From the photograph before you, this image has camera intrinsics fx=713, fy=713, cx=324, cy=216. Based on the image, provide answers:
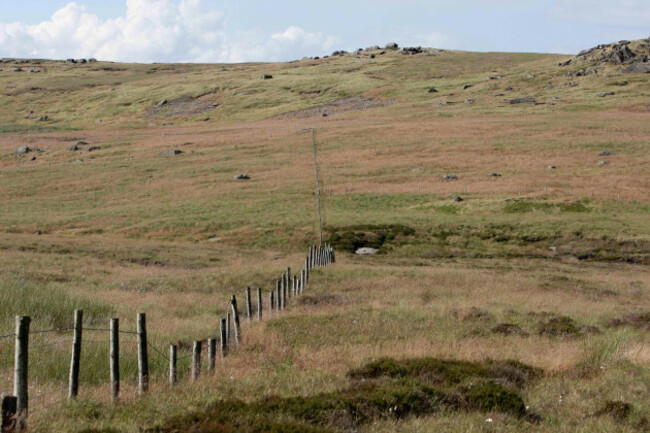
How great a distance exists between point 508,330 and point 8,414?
48.0ft

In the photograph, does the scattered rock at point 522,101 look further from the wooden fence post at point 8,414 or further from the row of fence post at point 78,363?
the wooden fence post at point 8,414

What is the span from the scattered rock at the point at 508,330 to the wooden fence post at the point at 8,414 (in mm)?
14091

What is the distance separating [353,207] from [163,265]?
27.5 m

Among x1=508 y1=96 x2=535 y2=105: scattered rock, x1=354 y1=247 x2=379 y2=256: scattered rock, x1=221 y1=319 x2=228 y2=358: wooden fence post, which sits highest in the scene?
x1=508 y1=96 x2=535 y2=105: scattered rock

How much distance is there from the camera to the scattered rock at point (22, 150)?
336 ft

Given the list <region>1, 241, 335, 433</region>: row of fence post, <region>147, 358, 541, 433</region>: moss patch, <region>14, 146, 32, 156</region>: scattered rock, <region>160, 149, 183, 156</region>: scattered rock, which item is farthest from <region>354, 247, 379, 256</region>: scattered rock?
<region>14, 146, 32, 156</region>: scattered rock

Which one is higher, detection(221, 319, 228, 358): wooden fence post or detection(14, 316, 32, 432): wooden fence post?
detection(14, 316, 32, 432): wooden fence post

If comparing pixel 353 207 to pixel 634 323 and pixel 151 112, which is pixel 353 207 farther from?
pixel 151 112

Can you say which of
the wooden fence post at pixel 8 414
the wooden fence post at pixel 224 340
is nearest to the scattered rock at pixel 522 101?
the wooden fence post at pixel 224 340

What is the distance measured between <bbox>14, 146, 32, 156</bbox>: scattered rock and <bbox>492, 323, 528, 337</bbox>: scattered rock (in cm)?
9589

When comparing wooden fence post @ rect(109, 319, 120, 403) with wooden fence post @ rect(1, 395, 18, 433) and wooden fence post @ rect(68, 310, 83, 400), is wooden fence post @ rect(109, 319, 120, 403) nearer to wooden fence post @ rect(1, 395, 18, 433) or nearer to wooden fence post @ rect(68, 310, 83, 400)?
wooden fence post @ rect(68, 310, 83, 400)

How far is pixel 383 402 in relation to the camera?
1029cm

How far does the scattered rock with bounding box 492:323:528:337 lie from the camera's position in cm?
1952

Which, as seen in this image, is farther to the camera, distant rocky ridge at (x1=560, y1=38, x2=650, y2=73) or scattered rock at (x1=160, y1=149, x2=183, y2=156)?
distant rocky ridge at (x1=560, y1=38, x2=650, y2=73)
